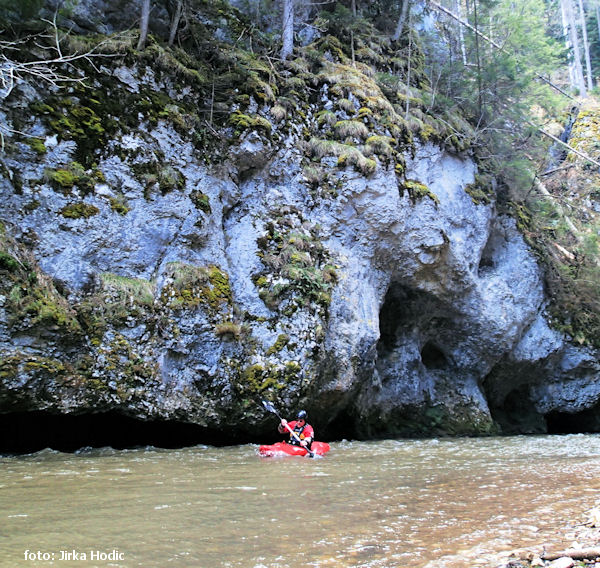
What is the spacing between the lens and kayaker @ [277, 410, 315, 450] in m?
8.69

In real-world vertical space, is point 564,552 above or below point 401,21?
below

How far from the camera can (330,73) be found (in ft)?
45.9

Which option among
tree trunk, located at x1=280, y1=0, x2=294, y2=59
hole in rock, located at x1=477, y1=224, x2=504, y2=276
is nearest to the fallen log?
hole in rock, located at x1=477, y1=224, x2=504, y2=276

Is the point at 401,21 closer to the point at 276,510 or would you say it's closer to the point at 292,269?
the point at 292,269

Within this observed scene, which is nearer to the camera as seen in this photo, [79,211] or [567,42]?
[79,211]

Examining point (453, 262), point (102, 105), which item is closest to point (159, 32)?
point (102, 105)

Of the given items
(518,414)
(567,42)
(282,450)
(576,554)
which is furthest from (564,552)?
(567,42)

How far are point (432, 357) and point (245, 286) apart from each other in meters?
7.86

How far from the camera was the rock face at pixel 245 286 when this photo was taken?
8266 millimetres

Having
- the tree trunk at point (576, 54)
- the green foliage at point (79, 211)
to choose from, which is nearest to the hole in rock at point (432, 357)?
the green foliage at point (79, 211)

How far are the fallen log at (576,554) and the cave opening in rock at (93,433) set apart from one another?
7.03m

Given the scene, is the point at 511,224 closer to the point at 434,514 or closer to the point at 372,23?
the point at 372,23

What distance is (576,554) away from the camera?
296 cm

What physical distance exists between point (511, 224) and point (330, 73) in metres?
7.71
